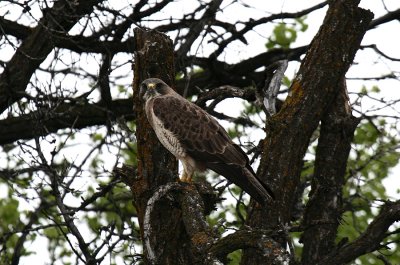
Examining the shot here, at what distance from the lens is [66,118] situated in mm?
8602

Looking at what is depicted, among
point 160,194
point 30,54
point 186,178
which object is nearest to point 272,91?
point 186,178

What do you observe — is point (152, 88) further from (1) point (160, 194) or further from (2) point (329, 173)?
(2) point (329, 173)

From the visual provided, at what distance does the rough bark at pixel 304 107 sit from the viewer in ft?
20.4

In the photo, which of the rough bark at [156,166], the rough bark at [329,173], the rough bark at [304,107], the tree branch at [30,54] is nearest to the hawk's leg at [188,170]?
the rough bark at [156,166]

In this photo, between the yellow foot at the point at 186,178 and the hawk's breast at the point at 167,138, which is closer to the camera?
the hawk's breast at the point at 167,138

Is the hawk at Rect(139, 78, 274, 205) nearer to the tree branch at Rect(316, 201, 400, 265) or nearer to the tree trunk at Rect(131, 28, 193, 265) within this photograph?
the tree trunk at Rect(131, 28, 193, 265)

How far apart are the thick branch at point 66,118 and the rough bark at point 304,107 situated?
2246mm

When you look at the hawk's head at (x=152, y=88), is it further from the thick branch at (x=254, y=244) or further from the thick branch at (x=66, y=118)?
the thick branch at (x=254, y=244)

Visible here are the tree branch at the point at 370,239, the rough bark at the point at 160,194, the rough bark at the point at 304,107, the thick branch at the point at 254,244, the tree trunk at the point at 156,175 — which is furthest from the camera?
the rough bark at the point at 304,107

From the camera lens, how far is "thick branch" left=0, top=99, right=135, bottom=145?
26.4ft

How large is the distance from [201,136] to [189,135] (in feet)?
0.33

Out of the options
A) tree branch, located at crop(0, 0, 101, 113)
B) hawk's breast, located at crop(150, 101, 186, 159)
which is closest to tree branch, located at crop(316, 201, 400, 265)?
hawk's breast, located at crop(150, 101, 186, 159)

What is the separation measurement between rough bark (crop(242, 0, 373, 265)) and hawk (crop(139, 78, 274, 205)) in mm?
270

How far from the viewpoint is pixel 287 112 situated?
643 centimetres
